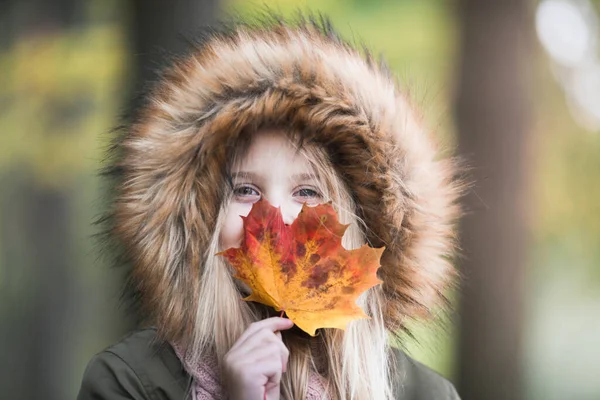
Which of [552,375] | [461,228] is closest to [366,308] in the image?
[461,228]

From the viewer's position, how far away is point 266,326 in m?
1.08

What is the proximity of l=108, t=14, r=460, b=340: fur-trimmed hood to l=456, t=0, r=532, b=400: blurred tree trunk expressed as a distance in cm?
50

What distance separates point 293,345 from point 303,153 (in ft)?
1.10

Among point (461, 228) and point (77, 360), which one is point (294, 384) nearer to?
point (461, 228)

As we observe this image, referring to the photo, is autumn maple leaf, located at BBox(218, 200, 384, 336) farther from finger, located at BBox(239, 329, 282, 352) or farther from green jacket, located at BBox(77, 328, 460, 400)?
green jacket, located at BBox(77, 328, 460, 400)

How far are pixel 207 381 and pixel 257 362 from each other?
0.12 metres

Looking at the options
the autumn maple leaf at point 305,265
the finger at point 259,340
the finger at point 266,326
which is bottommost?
the finger at point 259,340

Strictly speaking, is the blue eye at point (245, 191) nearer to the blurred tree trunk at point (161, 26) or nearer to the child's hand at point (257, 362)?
the child's hand at point (257, 362)

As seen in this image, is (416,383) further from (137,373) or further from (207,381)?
(137,373)

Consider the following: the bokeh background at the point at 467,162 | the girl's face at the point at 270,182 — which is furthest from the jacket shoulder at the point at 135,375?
the bokeh background at the point at 467,162

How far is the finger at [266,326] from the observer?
1072 millimetres

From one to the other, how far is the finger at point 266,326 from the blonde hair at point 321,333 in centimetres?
9

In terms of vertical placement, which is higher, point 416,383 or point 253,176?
point 253,176

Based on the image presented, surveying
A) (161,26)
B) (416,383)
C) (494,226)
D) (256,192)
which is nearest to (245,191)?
(256,192)
